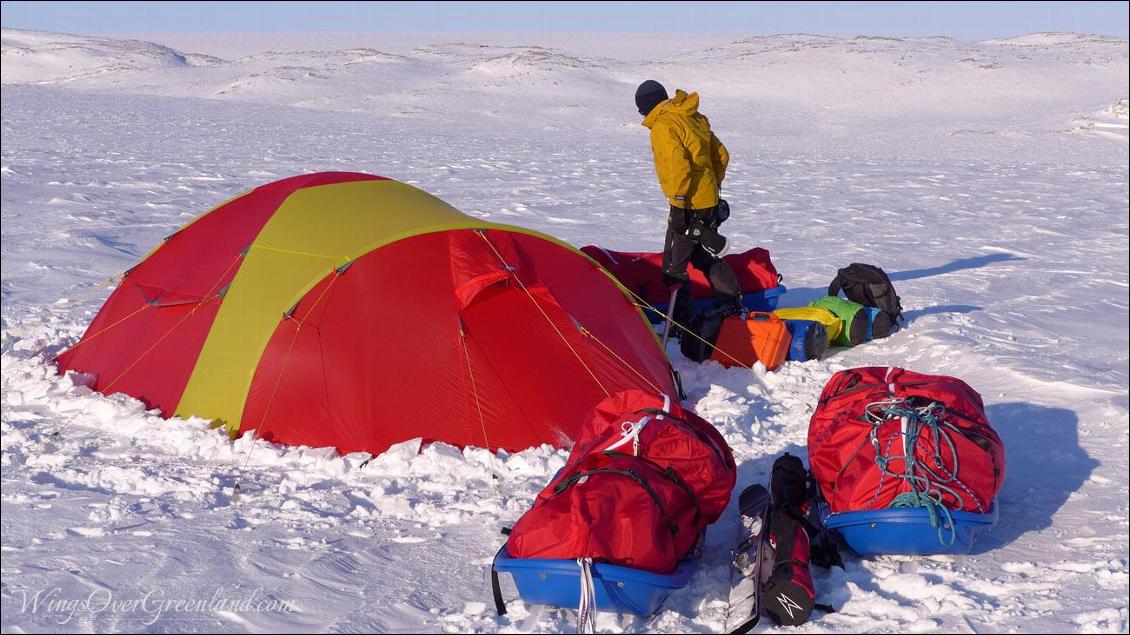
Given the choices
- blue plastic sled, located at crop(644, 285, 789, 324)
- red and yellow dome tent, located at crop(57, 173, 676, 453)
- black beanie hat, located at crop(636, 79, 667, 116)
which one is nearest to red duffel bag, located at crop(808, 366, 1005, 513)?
red and yellow dome tent, located at crop(57, 173, 676, 453)

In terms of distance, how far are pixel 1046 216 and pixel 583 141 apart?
1034 cm

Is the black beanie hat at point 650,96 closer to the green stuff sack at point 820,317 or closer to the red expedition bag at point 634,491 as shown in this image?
the green stuff sack at point 820,317

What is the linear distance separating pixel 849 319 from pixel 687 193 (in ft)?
4.41

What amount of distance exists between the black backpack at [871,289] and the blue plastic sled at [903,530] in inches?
125

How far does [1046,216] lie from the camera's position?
41.9ft

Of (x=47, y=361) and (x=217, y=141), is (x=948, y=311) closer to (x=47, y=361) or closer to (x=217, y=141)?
(x=47, y=361)

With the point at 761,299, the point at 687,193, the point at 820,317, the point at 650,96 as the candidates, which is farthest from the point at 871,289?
the point at 650,96

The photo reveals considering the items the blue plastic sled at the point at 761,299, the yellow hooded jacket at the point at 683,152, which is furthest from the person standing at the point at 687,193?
the blue plastic sled at the point at 761,299

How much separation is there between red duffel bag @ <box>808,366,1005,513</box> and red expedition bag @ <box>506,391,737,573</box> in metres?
0.44

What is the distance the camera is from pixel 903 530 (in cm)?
387

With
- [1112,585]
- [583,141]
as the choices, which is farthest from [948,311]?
[583,141]

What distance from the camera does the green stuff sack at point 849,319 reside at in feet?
22.3

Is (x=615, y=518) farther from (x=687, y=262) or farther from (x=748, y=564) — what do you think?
(x=687, y=262)

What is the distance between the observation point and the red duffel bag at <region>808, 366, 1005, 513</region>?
12.9ft
